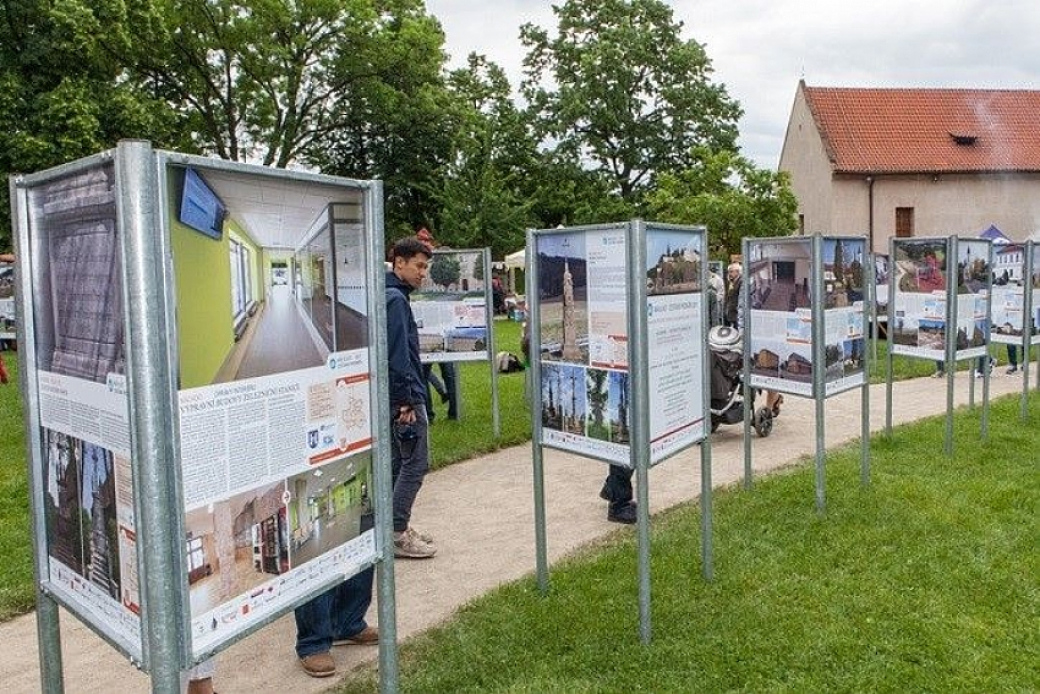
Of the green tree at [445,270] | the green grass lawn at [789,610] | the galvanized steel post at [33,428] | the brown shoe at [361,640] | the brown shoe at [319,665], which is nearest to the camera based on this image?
the galvanized steel post at [33,428]

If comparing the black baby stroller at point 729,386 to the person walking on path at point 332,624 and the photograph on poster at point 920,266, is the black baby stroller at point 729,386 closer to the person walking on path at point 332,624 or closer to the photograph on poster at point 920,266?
the photograph on poster at point 920,266

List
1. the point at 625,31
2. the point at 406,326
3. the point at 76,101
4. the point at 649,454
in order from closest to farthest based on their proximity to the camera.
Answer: the point at 649,454 → the point at 406,326 → the point at 76,101 → the point at 625,31

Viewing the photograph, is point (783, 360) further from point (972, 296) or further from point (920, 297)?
point (972, 296)

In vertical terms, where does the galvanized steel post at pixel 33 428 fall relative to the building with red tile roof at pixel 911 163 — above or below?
below

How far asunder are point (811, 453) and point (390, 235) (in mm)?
31628

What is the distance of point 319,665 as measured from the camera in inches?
159

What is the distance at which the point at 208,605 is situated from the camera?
7.98 feet

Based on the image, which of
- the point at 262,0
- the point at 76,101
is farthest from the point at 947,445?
the point at 262,0

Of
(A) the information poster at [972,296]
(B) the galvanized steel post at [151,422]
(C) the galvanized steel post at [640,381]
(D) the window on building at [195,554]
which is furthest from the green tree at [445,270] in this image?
(B) the galvanized steel post at [151,422]

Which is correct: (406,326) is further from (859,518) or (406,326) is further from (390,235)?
(390,235)

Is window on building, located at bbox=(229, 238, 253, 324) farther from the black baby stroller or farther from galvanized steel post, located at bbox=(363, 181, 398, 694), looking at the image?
the black baby stroller

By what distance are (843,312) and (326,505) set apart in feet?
15.9

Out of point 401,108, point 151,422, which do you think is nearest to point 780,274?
point 151,422

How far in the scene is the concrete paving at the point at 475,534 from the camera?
4.17 m
